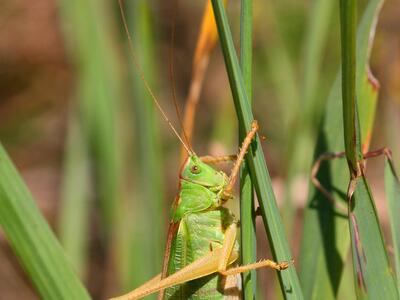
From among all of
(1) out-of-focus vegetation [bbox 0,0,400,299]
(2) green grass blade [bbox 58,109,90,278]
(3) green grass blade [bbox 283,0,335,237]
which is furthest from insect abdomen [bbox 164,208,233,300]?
(2) green grass blade [bbox 58,109,90,278]

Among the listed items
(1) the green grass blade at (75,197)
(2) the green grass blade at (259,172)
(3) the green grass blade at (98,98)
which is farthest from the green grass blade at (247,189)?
(1) the green grass blade at (75,197)

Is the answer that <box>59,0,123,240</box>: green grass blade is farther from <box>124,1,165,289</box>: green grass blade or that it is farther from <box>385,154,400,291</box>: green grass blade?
<box>385,154,400,291</box>: green grass blade

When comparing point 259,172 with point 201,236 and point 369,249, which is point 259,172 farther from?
point 201,236

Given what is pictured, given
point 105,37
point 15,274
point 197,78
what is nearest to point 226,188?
point 197,78

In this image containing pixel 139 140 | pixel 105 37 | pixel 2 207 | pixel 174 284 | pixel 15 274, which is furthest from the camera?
pixel 15 274

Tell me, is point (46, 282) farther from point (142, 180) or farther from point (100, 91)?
point (100, 91)

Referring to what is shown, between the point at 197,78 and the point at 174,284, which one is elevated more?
the point at 197,78

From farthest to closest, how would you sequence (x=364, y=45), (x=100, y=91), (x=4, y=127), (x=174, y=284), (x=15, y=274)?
(x=4, y=127)
(x=15, y=274)
(x=100, y=91)
(x=174, y=284)
(x=364, y=45)
